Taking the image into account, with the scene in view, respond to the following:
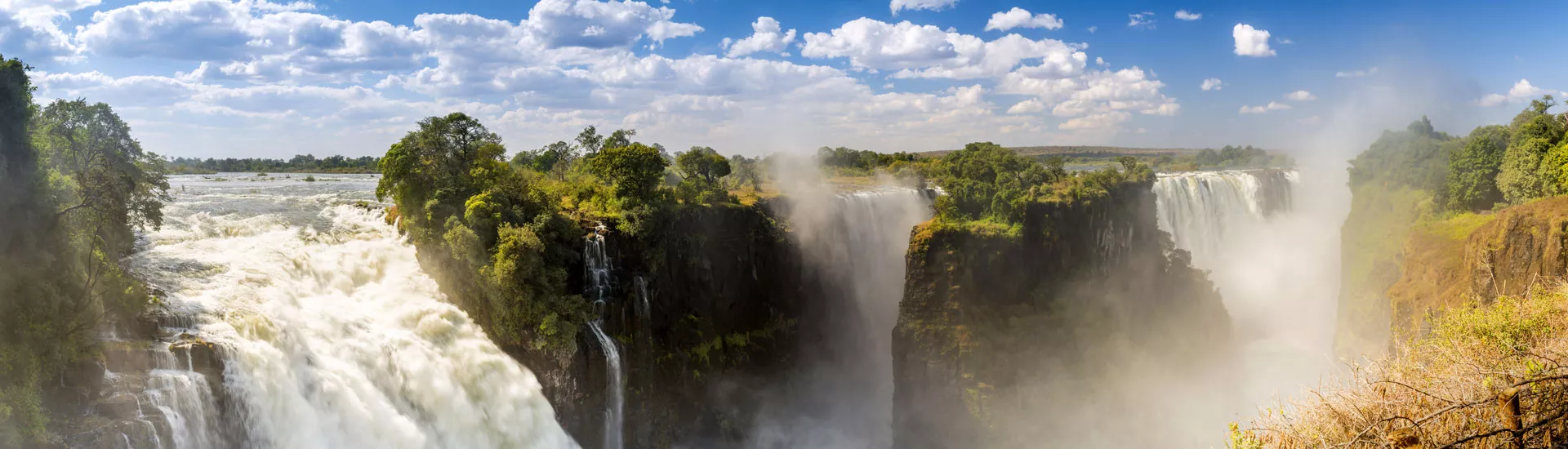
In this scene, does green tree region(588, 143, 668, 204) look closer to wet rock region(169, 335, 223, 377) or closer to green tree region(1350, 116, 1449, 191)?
wet rock region(169, 335, 223, 377)

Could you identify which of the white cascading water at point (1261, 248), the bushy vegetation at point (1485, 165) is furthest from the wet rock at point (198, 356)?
the white cascading water at point (1261, 248)

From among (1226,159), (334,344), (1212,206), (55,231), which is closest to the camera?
(55,231)

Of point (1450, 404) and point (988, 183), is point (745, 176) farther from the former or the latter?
point (1450, 404)

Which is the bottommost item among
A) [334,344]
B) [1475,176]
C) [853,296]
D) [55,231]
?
[853,296]

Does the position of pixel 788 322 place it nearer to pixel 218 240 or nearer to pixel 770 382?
pixel 770 382

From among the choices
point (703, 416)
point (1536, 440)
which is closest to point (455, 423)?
point (703, 416)

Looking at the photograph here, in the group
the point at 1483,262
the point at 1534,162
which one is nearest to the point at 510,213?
the point at 1483,262
